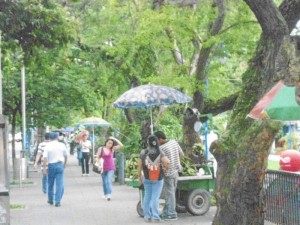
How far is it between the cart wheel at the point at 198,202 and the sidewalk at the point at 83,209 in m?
0.14

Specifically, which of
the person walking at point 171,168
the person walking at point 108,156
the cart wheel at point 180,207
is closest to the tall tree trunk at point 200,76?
the person walking at point 108,156

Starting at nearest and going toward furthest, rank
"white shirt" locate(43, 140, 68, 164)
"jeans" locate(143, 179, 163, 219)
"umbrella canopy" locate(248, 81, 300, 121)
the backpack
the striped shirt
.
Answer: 1. "umbrella canopy" locate(248, 81, 300, 121)
2. the backpack
3. "jeans" locate(143, 179, 163, 219)
4. the striped shirt
5. "white shirt" locate(43, 140, 68, 164)

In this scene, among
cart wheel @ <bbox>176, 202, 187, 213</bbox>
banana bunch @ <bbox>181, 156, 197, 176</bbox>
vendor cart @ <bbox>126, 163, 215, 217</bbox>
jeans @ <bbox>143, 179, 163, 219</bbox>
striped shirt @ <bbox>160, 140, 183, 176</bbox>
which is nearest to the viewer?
jeans @ <bbox>143, 179, 163, 219</bbox>

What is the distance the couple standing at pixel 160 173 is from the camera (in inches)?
542

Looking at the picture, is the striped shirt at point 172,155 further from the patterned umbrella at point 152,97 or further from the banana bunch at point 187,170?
the patterned umbrella at point 152,97

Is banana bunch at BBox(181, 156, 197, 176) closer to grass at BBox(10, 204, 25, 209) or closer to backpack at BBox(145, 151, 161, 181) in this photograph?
backpack at BBox(145, 151, 161, 181)

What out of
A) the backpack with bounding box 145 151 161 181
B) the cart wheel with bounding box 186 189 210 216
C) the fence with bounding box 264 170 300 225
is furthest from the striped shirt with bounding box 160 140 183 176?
the fence with bounding box 264 170 300 225

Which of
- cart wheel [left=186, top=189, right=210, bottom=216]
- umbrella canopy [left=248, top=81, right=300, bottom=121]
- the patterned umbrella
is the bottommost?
cart wheel [left=186, top=189, right=210, bottom=216]

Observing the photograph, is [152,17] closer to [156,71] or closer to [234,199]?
[156,71]

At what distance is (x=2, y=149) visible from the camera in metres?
11.1

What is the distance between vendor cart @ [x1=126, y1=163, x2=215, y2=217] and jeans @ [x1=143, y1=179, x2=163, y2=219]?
0.84 metres

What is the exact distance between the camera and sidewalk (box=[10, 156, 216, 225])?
14.8 meters

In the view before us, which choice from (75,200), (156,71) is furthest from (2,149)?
(156,71)

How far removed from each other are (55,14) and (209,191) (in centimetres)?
500
